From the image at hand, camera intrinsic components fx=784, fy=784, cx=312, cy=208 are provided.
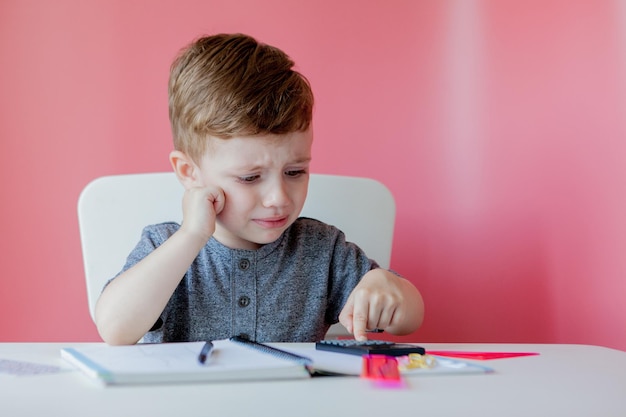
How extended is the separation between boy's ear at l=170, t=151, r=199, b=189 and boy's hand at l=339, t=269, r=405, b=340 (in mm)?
299

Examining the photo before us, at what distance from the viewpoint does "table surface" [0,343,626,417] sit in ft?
1.72

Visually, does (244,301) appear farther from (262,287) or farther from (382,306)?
(382,306)

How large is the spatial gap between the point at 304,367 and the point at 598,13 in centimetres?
111

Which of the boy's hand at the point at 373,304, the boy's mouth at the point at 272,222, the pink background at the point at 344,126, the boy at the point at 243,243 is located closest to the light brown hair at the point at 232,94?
the boy at the point at 243,243

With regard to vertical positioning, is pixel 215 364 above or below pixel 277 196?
below

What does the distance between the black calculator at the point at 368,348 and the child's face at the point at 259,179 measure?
0.29 m

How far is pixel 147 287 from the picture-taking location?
981 mm

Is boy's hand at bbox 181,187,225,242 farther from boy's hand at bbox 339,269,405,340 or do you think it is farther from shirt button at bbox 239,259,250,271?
boy's hand at bbox 339,269,405,340

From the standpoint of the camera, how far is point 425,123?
5.36 ft

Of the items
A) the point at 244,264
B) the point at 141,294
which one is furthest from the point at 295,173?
the point at 141,294

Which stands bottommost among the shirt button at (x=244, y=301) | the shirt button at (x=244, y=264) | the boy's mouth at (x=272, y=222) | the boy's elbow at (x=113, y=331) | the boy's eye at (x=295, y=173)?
the boy's elbow at (x=113, y=331)

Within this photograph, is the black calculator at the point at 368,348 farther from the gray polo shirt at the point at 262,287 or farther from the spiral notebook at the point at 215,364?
the gray polo shirt at the point at 262,287

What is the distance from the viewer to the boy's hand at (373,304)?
933mm

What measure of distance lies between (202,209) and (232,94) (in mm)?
163
